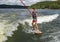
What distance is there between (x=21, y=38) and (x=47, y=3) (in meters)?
86.7

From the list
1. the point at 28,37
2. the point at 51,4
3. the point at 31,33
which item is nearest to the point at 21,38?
the point at 28,37

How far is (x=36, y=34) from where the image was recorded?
2316 cm

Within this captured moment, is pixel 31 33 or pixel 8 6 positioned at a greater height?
pixel 31 33

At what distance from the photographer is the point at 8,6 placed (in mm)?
113188

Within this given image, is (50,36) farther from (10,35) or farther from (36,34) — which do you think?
(10,35)

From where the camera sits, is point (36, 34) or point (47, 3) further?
point (47, 3)

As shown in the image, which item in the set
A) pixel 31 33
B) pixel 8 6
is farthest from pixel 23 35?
pixel 8 6

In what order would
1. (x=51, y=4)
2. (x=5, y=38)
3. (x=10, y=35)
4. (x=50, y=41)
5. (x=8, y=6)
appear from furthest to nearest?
(x=8, y=6)
(x=51, y=4)
(x=10, y=35)
(x=5, y=38)
(x=50, y=41)

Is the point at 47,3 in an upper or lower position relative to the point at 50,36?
lower

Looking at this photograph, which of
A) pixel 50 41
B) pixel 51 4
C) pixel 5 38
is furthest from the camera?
pixel 51 4

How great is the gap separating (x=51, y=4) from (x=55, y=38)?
277 ft

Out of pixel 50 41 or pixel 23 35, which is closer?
pixel 50 41

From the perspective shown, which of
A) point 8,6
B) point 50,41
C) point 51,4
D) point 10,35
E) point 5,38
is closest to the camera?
point 50,41

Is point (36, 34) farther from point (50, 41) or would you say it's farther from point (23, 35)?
point (50, 41)
